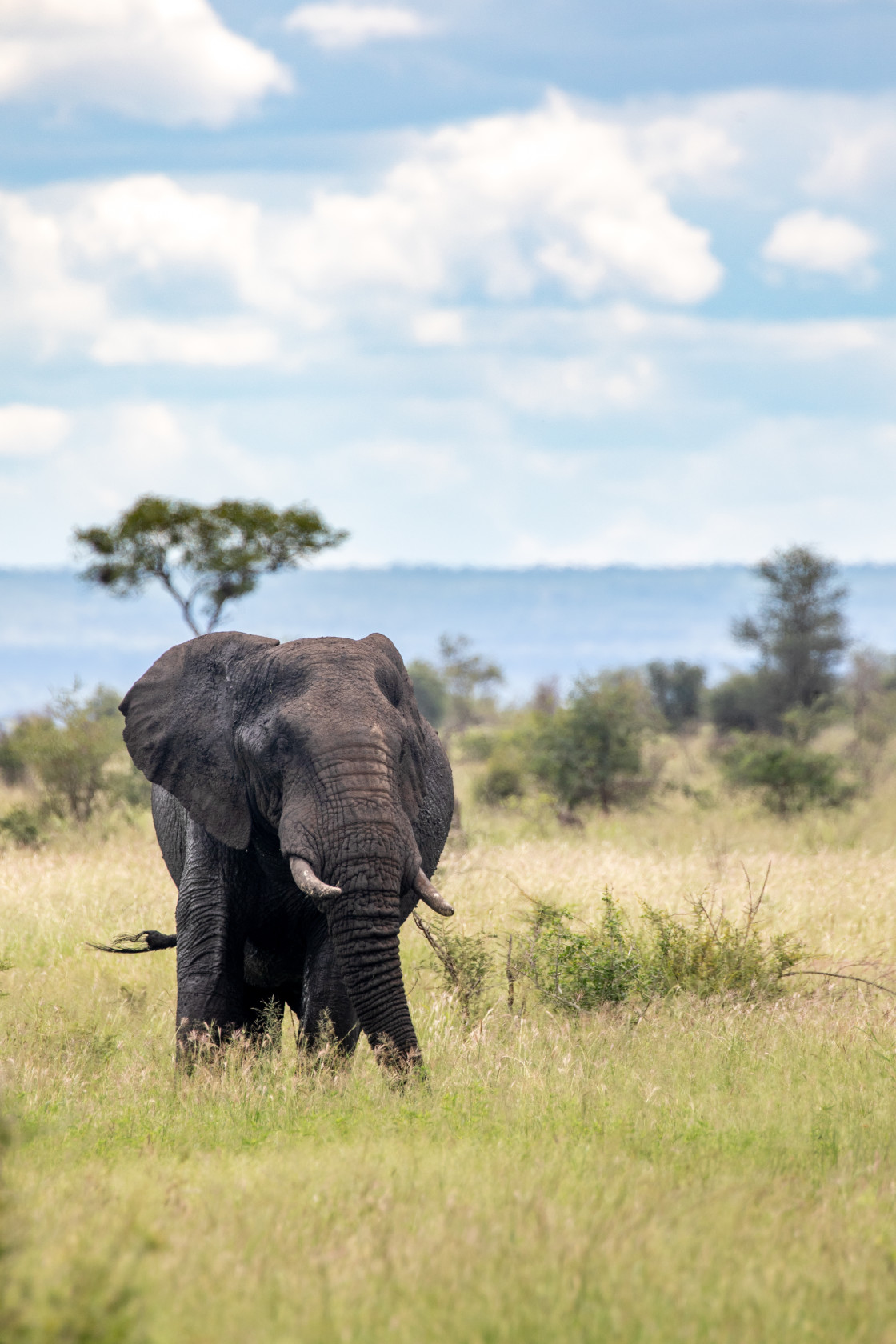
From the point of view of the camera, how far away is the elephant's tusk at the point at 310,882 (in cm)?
638

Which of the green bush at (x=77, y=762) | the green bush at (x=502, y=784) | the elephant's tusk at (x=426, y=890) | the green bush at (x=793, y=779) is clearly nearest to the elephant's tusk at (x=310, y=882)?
the elephant's tusk at (x=426, y=890)

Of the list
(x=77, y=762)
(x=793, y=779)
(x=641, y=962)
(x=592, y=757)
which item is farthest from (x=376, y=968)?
(x=793, y=779)

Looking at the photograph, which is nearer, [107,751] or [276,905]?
[276,905]

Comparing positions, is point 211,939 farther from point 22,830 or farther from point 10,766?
point 10,766

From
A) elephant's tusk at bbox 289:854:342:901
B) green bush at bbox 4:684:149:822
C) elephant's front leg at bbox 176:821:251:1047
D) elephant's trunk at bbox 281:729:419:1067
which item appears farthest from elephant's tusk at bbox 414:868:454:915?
green bush at bbox 4:684:149:822

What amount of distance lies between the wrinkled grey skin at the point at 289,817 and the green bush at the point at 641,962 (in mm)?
1938

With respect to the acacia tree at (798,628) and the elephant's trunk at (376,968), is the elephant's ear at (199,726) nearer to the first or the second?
the elephant's trunk at (376,968)

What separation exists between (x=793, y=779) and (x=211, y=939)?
18.6m

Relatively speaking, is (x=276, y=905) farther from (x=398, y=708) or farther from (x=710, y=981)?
(x=710, y=981)

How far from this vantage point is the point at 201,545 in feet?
137

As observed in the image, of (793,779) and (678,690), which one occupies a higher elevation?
(678,690)

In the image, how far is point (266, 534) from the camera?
139ft

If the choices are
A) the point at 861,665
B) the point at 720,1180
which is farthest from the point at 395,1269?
the point at 861,665

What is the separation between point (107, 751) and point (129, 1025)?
44.9 feet
